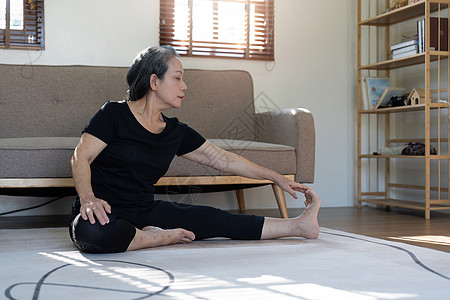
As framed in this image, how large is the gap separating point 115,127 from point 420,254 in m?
1.08

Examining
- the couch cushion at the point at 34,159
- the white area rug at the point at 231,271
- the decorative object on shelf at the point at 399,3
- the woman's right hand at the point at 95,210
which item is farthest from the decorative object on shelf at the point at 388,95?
the woman's right hand at the point at 95,210

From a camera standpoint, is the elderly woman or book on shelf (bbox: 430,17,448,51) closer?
the elderly woman

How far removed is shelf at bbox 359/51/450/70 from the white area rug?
1619 millimetres

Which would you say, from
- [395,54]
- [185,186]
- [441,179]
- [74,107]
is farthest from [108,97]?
[441,179]

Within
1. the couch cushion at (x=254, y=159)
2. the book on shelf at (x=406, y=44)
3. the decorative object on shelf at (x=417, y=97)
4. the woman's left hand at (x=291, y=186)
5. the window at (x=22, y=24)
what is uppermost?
the window at (x=22, y=24)

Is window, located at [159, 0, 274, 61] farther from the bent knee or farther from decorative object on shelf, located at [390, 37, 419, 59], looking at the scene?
the bent knee

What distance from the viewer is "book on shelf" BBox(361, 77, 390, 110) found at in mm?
3854

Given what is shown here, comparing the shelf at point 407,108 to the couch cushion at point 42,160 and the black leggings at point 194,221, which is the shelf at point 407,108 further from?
the black leggings at point 194,221

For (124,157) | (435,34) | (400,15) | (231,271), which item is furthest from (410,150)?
(231,271)

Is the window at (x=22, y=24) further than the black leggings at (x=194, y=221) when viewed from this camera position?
Yes

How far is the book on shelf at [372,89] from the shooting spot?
3854 mm

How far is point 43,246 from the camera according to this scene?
2.06 meters

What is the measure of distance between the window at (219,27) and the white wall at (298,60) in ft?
0.18

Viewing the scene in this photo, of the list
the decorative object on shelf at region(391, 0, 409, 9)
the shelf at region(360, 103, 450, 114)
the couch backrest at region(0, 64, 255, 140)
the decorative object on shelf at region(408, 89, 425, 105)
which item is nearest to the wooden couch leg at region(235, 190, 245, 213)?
the couch backrest at region(0, 64, 255, 140)
